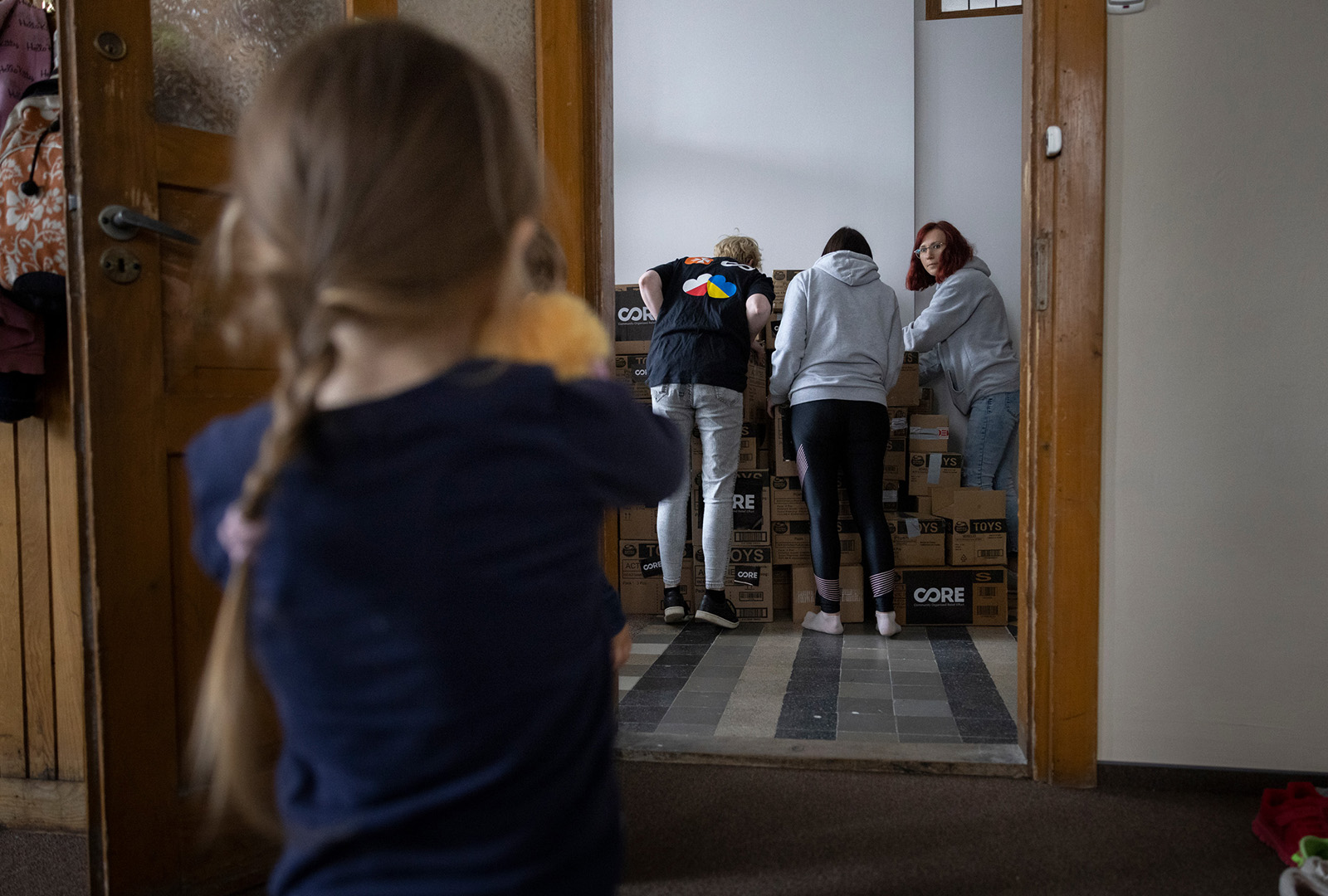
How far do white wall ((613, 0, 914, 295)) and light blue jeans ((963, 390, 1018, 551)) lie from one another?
1360 mm

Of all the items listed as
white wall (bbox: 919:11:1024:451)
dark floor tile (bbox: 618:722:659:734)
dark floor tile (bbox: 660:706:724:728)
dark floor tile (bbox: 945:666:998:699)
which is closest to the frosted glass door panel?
dark floor tile (bbox: 618:722:659:734)

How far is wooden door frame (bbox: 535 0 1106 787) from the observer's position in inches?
69.0

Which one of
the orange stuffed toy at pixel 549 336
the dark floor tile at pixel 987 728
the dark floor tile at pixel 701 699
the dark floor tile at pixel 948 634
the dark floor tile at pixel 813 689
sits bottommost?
the dark floor tile at pixel 948 634

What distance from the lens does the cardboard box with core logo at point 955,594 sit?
3.48 metres

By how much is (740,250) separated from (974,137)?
2.24m

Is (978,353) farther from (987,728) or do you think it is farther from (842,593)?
(987,728)

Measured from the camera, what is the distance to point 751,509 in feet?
11.9

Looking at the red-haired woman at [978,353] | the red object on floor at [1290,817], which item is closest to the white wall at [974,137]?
the red-haired woman at [978,353]

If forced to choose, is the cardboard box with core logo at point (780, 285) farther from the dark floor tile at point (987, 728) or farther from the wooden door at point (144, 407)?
the wooden door at point (144, 407)

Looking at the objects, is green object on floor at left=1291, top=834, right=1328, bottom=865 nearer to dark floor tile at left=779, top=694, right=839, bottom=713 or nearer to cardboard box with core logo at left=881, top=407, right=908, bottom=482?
dark floor tile at left=779, top=694, right=839, bottom=713

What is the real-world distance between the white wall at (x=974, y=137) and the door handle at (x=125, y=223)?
A: 4.40 meters

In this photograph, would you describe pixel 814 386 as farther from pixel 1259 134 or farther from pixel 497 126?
pixel 497 126

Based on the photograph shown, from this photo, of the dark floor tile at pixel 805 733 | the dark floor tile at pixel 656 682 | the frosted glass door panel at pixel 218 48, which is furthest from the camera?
the dark floor tile at pixel 656 682

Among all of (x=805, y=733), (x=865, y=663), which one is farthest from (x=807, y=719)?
(x=865, y=663)
